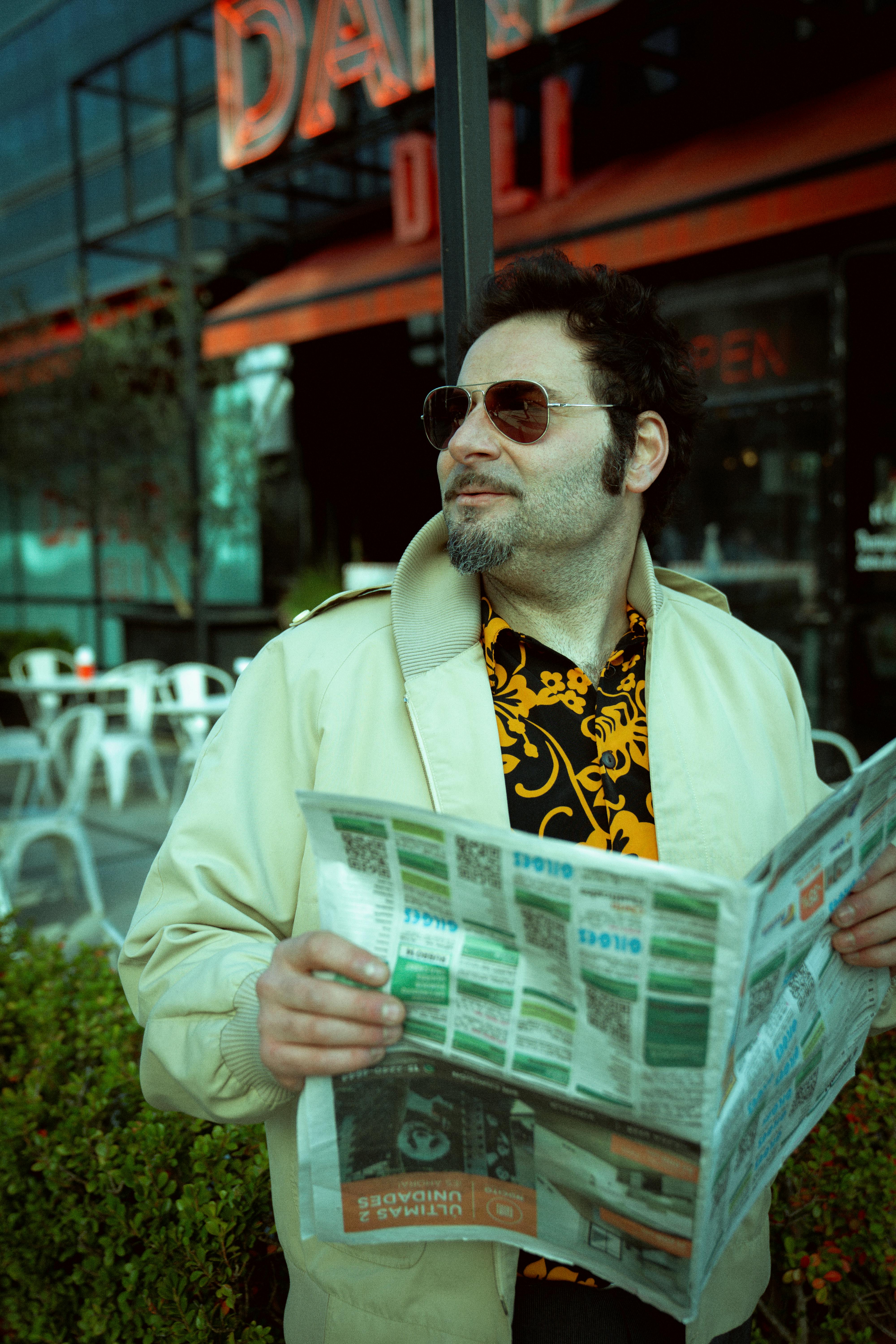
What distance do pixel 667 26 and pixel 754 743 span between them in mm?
6627

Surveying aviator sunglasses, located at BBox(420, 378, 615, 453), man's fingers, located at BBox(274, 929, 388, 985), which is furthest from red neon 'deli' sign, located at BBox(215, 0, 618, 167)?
man's fingers, located at BBox(274, 929, 388, 985)

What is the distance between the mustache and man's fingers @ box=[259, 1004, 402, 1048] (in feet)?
2.51

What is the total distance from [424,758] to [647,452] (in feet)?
2.40

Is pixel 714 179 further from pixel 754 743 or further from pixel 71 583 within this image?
pixel 71 583

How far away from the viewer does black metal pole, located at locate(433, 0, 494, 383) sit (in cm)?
160

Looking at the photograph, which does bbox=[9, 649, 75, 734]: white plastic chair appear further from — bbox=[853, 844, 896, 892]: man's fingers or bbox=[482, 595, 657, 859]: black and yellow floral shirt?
bbox=[853, 844, 896, 892]: man's fingers

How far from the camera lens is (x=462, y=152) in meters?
1.61

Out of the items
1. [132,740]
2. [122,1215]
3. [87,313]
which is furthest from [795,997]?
[87,313]

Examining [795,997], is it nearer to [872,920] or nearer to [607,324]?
[872,920]

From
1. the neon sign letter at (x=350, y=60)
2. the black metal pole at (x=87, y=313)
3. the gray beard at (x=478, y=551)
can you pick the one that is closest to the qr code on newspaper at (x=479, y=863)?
the gray beard at (x=478, y=551)

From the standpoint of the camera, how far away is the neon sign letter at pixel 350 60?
24.8ft

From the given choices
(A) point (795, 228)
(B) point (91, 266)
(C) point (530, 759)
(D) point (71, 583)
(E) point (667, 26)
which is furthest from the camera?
(D) point (71, 583)

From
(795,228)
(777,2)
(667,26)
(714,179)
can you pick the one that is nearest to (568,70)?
(667,26)

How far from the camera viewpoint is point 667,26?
636 centimetres
